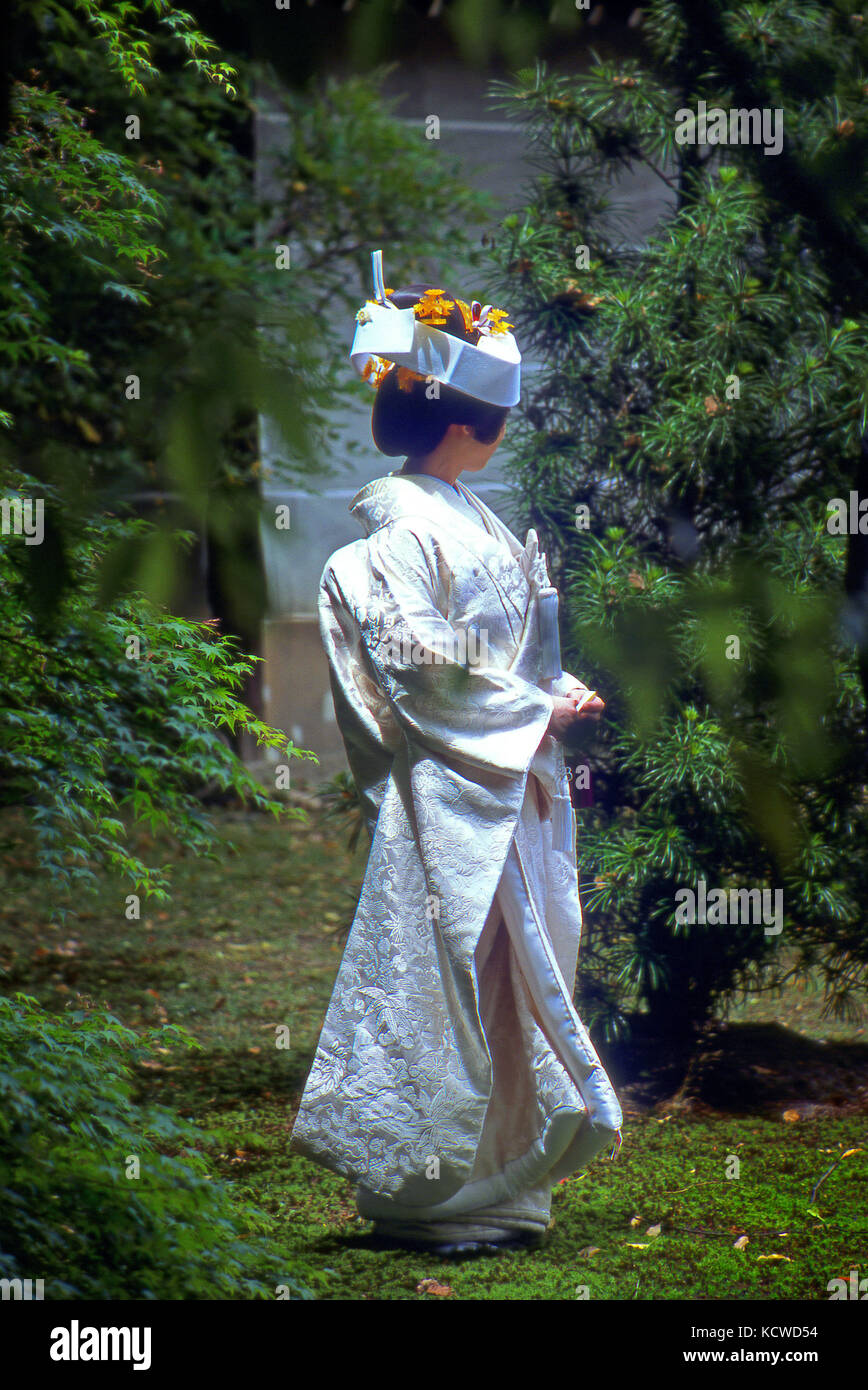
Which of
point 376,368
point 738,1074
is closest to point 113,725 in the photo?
point 376,368

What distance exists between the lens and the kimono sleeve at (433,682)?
7.80ft

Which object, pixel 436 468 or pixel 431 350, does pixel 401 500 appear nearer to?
pixel 436 468

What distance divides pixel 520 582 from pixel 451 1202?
1223 millimetres

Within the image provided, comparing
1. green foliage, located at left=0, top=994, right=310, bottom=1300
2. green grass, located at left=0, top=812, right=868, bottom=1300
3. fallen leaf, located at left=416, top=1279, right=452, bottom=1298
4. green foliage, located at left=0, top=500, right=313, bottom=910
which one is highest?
green foliage, located at left=0, top=500, right=313, bottom=910

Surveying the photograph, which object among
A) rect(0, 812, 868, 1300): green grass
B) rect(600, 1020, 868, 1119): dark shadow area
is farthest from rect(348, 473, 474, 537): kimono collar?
rect(600, 1020, 868, 1119): dark shadow area

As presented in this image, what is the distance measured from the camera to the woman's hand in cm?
251

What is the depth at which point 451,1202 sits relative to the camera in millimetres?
2508

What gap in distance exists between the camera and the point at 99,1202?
5.01ft

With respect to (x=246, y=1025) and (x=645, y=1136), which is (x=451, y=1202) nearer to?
(x=645, y=1136)

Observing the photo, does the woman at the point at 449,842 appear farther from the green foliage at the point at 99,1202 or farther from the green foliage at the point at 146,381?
the green foliage at the point at 99,1202

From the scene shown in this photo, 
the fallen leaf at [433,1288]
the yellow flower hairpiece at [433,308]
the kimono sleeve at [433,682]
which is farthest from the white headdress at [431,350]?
the fallen leaf at [433,1288]

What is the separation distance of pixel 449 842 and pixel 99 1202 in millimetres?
1041

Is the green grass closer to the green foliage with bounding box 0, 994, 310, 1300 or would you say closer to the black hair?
the green foliage with bounding box 0, 994, 310, 1300

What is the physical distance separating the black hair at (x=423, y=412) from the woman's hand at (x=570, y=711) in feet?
1.83
